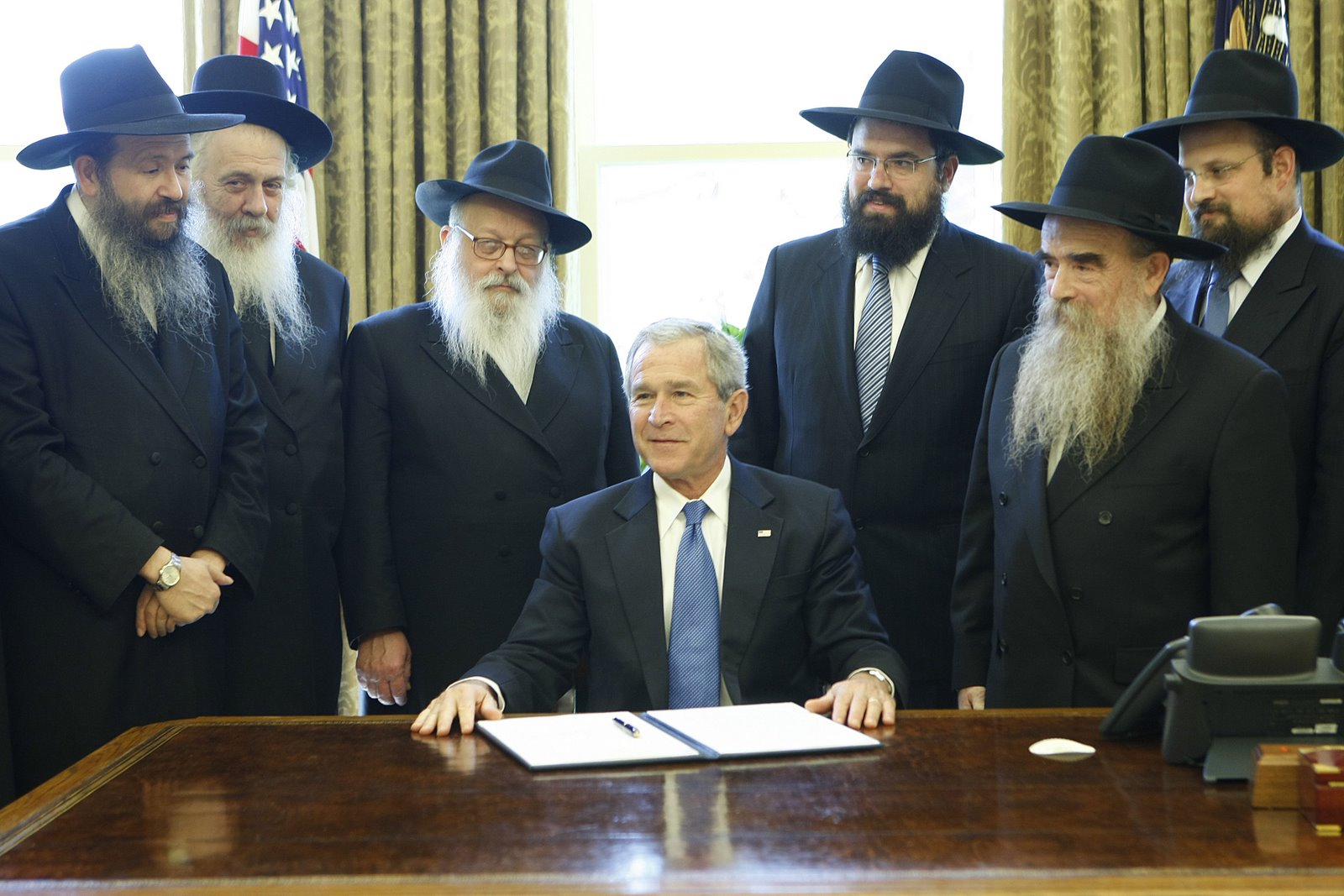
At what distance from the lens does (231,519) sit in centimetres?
288

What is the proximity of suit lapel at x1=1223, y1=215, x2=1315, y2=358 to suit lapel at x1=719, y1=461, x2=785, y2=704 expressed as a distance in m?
1.22

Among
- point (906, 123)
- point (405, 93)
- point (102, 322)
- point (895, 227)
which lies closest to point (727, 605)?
point (895, 227)

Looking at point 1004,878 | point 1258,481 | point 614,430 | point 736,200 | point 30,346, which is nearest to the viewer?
point 1004,878

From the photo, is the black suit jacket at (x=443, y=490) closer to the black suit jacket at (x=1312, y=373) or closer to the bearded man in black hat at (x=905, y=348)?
the bearded man in black hat at (x=905, y=348)

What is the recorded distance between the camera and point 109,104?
2.82 meters

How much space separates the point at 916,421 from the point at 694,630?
0.93 m

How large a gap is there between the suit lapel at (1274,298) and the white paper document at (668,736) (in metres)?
1.52

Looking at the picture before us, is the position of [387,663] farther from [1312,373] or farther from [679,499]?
[1312,373]

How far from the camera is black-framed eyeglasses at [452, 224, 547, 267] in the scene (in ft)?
11.1

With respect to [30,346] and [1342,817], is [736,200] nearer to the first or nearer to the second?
[30,346]

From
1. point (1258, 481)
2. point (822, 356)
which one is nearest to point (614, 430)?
point (822, 356)

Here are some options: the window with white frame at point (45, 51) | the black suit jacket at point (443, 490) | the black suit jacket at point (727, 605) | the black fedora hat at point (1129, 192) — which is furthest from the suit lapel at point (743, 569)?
the window with white frame at point (45, 51)

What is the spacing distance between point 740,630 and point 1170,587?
2.84 ft

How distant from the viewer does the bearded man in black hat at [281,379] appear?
3156 mm
